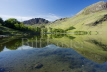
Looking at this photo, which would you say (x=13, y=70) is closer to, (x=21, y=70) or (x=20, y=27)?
(x=21, y=70)

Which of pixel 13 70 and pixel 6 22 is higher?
pixel 6 22

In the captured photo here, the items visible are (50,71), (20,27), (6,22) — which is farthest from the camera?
(20,27)

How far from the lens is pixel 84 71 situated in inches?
433

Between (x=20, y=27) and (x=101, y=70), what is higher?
(x=20, y=27)

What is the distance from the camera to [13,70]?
36.4 feet

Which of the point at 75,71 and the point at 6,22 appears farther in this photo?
the point at 6,22

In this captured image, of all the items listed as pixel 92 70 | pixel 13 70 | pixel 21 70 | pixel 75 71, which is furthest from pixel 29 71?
pixel 92 70

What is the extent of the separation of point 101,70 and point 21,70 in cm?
1208

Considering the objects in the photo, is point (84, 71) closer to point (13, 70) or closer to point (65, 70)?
point (65, 70)

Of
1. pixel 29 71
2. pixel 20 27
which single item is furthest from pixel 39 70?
pixel 20 27

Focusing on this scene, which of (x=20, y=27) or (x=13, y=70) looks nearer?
(x=13, y=70)

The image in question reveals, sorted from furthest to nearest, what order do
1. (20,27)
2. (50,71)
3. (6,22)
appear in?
(20,27)
(6,22)
(50,71)

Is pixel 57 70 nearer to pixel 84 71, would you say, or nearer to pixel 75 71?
pixel 75 71

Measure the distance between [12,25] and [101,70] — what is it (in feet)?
449
